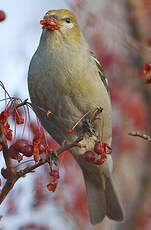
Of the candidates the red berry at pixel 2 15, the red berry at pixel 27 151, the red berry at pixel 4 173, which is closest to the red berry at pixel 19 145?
the red berry at pixel 27 151

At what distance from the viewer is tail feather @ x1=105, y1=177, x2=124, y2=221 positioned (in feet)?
14.1

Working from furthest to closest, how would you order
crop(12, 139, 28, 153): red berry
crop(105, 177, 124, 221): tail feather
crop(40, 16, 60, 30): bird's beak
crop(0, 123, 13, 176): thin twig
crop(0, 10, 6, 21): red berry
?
crop(105, 177, 124, 221): tail feather < crop(40, 16, 60, 30): bird's beak < crop(0, 10, 6, 21): red berry < crop(12, 139, 28, 153): red berry < crop(0, 123, 13, 176): thin twig

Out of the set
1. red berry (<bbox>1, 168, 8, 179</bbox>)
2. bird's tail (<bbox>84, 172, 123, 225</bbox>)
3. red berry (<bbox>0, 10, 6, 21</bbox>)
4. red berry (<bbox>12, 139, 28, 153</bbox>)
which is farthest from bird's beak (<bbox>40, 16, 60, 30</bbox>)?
bird's tail (<bbox>84, 172, 123, 225</bbox>)

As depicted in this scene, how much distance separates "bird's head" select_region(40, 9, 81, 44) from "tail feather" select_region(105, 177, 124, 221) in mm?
1632

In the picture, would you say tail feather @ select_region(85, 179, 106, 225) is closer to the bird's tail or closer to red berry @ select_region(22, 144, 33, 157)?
the bird's tail

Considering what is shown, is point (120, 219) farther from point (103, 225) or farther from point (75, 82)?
point (75, 82)

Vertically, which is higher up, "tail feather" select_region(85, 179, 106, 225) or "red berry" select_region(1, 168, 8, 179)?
"red berry" select_region(1, 168, 8, 179)

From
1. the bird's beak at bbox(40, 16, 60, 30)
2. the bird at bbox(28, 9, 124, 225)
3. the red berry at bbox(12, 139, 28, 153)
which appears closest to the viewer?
the red berry at bbox(12, 139, 28, 153)

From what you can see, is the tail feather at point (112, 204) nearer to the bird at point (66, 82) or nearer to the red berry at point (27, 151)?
the bird at point (66, 82)

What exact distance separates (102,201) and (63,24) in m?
1.94

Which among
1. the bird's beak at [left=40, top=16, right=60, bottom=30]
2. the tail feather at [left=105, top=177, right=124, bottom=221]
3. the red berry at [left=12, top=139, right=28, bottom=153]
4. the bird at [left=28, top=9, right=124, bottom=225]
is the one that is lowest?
the tail feather at [left=105, top=177, right=124, bottom=221]

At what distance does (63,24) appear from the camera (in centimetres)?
A: 372

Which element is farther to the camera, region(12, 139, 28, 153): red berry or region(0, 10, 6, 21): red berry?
region(0, 10, 6, 21): red berry

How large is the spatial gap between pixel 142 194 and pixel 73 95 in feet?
5.35
